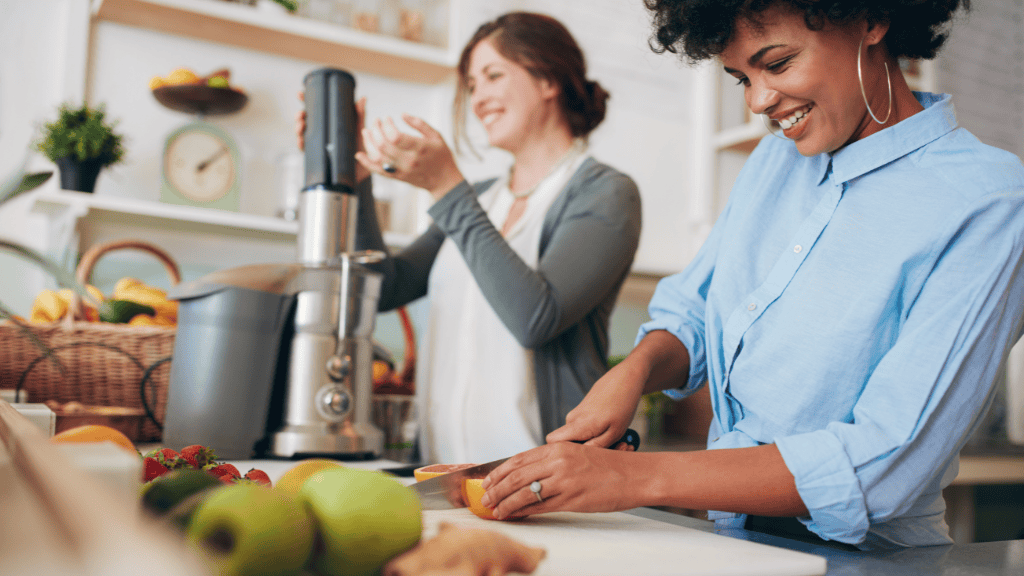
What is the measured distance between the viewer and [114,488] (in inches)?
13.0

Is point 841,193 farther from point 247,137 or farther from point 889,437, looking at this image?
point 247,137

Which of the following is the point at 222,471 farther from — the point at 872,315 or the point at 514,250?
the point at 514,250

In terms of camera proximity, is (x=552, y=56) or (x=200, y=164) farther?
(x=200, y=164)

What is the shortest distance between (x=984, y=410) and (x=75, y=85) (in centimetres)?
188

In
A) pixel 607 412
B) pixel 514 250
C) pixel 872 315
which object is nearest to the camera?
pixel 872 315

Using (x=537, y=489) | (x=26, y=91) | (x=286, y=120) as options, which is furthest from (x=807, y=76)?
(x=26, y=91)

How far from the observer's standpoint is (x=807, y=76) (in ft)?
2.29

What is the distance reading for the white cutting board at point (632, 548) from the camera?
1.55 ft

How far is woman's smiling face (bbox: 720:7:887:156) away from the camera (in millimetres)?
698

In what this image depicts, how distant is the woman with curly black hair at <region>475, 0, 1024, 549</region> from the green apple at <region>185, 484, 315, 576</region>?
0.29m

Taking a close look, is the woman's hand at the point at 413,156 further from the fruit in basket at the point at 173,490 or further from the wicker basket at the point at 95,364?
the fruit in basket at the point at 173,490

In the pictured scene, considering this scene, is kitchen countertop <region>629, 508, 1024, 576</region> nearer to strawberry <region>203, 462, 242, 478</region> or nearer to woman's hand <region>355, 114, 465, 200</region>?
strawberry <region>203, 462, 242, 478</region>

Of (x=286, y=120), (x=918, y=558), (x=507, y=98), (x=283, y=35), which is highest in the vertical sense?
(x=283, y=35)

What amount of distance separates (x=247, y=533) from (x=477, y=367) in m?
0.96
